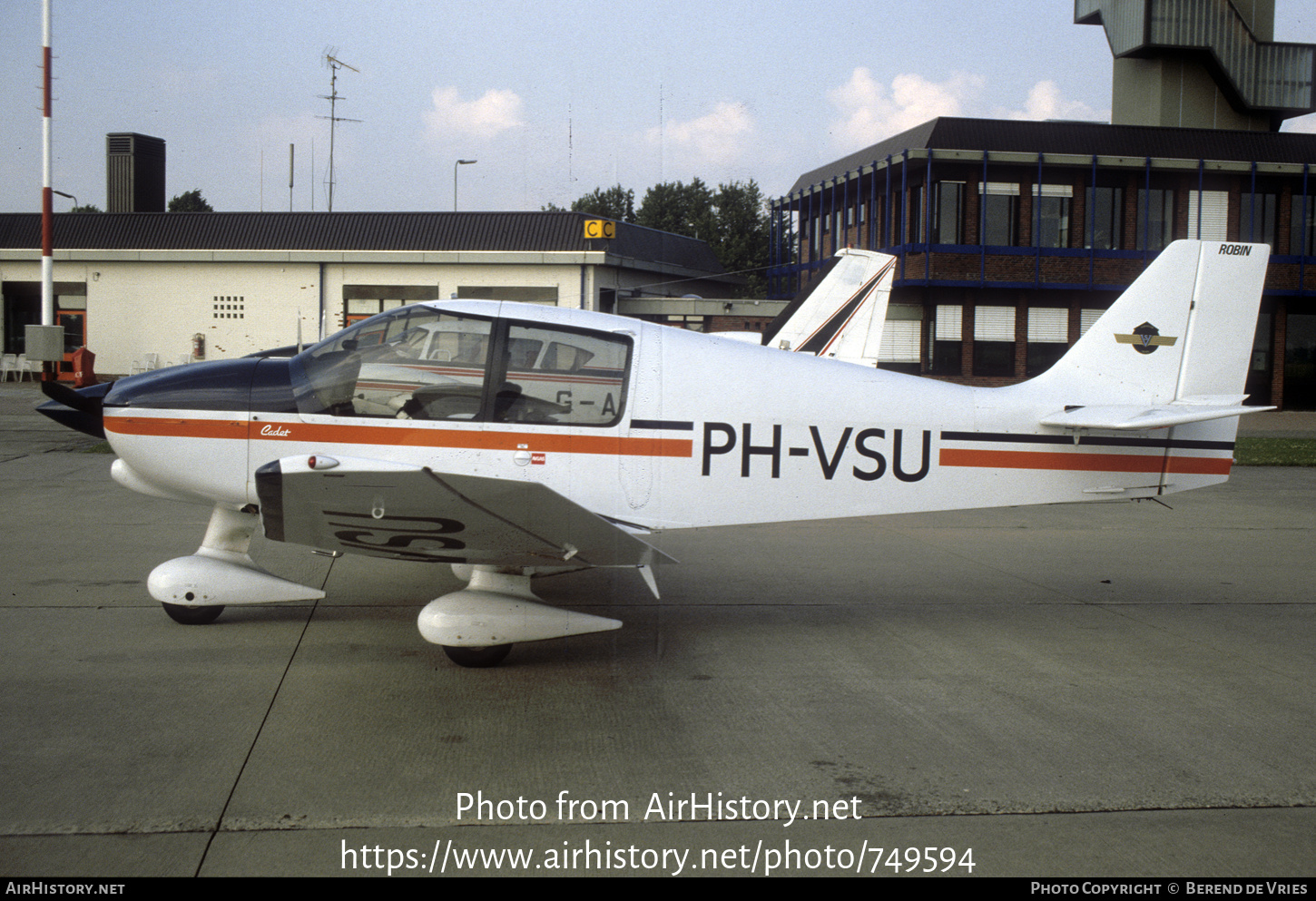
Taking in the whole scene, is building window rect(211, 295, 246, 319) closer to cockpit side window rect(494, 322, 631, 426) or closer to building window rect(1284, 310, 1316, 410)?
cockpit side window rect(494, 322, 631, 426)

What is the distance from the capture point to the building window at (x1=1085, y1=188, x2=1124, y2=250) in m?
30.0

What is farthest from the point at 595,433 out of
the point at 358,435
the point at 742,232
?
the point at 742,232

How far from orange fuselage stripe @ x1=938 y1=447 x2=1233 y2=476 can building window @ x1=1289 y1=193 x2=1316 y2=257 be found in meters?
29.2

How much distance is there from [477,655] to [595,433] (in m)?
1.42

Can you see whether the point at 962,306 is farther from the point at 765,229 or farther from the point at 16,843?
the point at 765,229

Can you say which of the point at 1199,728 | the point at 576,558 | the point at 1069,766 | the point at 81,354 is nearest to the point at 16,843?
the point at 576,558

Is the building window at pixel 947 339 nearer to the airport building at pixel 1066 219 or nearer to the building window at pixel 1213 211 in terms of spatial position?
the airport building at pixel 1066 219

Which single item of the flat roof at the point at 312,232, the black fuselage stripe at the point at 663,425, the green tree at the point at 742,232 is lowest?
the black fuselage stripe at the point at 663,425

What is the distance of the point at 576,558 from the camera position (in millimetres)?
5496

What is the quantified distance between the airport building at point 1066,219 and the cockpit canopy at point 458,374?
24.3 meters

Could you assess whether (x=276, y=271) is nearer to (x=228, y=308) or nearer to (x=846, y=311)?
(x=228, y=308)

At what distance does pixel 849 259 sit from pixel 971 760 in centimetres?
1106

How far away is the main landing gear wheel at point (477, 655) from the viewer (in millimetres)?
5609

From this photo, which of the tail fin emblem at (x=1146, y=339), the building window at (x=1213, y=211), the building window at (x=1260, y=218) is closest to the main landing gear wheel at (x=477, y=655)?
the tail fin emblem at (x=1146, y=339)
